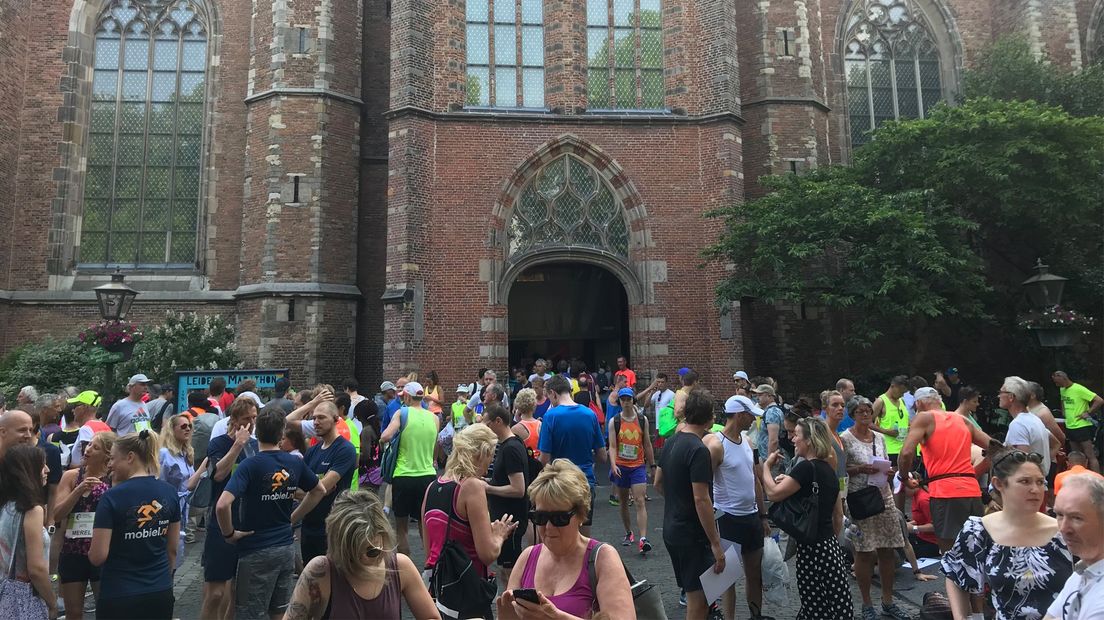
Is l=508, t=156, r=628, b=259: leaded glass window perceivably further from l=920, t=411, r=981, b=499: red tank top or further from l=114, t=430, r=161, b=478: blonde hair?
l=114, t=430, r=161, b=478: blonde hair

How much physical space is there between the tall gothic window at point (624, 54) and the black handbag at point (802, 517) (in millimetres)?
13020

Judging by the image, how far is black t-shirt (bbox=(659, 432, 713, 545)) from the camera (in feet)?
14.5

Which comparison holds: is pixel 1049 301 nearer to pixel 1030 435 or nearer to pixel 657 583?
pixel 1030 435

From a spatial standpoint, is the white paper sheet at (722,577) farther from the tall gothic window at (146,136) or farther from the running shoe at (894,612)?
the tall gothic window at (146,136)

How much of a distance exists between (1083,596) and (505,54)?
615 inches

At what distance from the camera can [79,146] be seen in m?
17.8

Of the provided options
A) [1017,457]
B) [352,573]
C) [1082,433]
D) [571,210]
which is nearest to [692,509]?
[1017,457]

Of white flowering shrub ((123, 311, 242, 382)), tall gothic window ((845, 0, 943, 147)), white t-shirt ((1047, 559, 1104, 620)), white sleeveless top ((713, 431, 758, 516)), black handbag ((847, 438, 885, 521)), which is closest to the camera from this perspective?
white t-shirt ((1047, 559, 1104, 620))

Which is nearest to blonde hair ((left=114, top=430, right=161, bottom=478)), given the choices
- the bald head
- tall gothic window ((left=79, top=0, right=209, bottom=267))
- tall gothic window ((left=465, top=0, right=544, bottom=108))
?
the bald head

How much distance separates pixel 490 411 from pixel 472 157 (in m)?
11.0

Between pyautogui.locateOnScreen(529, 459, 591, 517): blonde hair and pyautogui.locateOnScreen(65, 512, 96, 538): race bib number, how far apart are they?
3.35 meters

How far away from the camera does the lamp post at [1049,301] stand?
11.2m

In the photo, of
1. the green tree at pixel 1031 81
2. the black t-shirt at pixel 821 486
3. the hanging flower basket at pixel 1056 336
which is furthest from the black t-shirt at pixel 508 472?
the green tree at pixel 1031 81

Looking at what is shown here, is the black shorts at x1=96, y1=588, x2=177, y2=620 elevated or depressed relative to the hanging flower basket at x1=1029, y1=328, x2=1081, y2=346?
depressed
